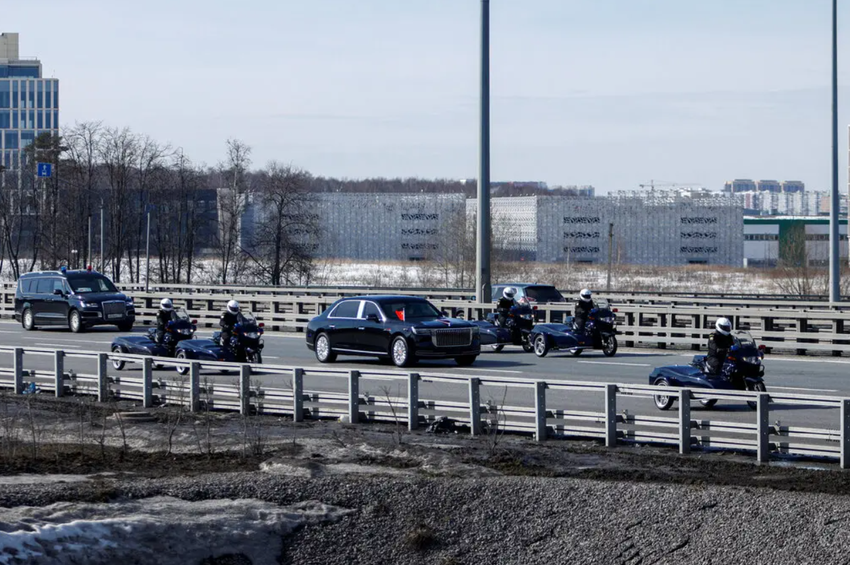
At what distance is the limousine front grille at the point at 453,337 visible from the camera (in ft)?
83.5

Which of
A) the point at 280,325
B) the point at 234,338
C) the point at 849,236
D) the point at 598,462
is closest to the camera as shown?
the point at 598,462

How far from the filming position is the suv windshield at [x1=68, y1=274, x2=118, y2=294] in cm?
3966

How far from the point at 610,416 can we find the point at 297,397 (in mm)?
4840

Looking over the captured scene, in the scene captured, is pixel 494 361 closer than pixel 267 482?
No

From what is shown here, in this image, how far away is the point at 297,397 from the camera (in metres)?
17.2

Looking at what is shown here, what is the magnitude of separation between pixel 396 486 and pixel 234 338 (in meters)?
12.6

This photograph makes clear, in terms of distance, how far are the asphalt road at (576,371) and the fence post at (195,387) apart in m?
2.25

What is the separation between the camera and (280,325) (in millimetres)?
40844

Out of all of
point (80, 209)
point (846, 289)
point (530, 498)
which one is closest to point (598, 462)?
A: point (530, 498)

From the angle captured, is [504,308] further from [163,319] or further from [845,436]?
[845,436]

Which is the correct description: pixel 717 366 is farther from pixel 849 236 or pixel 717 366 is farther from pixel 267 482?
pixel 849 236

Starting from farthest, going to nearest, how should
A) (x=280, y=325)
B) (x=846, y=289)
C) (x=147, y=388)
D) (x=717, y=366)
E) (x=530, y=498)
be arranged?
1. (x=846, y=289)
2. (x=280, y=325)
3. (x=147, y=388)
4. (x=717, y=366)
5. (x=530, y=498)

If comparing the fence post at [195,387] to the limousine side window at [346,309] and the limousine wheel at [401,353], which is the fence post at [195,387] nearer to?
the limousine wheel at [401,353]

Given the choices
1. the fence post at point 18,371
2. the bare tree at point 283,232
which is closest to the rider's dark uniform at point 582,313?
the fence post at point 18,371
